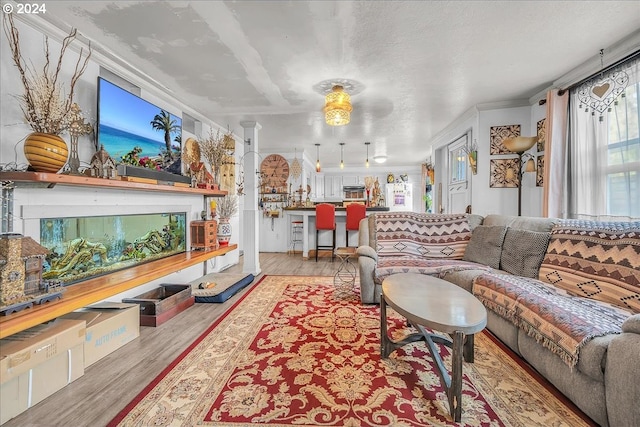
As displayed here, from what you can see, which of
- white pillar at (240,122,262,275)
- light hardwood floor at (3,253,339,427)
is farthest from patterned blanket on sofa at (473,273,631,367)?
white pillar at (240,122,262,275)

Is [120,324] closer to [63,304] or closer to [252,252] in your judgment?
[63,304]

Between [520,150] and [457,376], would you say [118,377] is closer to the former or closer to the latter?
[457,376]

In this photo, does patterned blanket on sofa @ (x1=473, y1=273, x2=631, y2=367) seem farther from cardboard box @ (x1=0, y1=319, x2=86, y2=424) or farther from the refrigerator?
the refrigerator

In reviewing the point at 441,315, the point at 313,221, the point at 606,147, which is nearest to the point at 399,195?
Result: the point at 313,221

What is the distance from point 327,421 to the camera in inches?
50.4

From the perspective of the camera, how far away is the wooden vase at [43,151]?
1.64 metres

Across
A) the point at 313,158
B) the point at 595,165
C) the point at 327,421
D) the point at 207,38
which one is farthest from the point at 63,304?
the point at 313,158

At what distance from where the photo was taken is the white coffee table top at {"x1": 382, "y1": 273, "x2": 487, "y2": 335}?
128 cm

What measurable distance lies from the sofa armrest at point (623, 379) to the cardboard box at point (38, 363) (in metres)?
2.66

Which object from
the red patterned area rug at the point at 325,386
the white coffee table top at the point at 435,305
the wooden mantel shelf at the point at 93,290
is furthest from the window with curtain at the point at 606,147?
the wooden mantel shelf at the point at 93,290

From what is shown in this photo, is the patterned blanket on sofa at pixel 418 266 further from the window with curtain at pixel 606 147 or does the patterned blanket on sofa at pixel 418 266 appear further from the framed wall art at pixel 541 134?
the framed wall art at pixel 541 134

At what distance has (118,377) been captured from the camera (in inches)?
64.2

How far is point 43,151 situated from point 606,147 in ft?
14.5

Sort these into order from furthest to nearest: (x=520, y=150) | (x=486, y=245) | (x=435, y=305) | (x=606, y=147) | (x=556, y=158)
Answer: (x=520, y=150) < (x=556, y=158) < (x=486, y=245) < (x=606, y=147) < (x=435, y=305)
